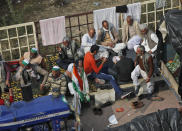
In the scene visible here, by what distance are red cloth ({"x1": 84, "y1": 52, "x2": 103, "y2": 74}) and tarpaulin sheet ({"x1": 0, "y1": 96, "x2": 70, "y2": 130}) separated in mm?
1603

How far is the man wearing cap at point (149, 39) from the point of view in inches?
365

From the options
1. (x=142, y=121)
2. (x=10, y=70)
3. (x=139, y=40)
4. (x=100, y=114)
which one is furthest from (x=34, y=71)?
(x=142, y=121)

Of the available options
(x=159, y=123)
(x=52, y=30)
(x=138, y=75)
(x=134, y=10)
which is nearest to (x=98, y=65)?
(x=138, y=75)

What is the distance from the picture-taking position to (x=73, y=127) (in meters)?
7.41

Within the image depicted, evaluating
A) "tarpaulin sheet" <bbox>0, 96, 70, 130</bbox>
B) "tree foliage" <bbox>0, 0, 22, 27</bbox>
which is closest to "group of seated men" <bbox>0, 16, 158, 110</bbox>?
"tarpaulin sheet" <bbox>0, 96, 70, 130</bbox>

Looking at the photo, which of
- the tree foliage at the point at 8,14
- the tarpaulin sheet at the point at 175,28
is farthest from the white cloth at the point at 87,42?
the tree foliage at the point at 8,14

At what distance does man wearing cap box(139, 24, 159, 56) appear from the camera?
9273mm

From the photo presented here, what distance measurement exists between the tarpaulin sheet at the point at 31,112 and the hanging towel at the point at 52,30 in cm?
344

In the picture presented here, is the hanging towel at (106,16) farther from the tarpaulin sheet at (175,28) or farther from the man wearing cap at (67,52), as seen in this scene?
the tarpaulin sheet at (175,28)

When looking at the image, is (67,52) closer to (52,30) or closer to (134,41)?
(52,30)

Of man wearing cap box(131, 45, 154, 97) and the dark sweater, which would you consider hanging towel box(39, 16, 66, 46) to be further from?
man wearing cap box(131, 45, 154, 97)

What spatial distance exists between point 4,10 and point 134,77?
8.76 m

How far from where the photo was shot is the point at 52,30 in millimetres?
10406

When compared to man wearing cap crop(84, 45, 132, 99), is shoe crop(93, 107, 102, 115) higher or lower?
lower
